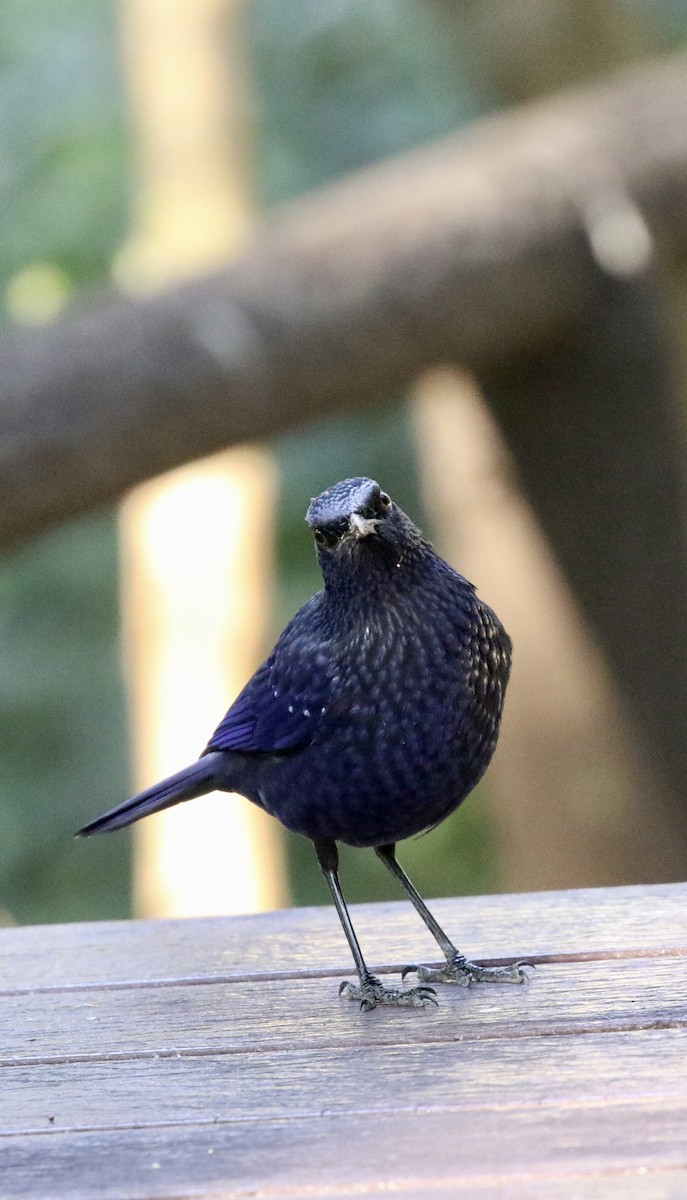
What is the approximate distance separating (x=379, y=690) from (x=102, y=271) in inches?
258

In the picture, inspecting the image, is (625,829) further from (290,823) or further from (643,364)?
(290,823)

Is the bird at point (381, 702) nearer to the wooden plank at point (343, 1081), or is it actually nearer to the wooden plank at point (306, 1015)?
the wooden plank at point (306, 1015)

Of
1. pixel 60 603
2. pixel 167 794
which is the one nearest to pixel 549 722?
pixel 167 794

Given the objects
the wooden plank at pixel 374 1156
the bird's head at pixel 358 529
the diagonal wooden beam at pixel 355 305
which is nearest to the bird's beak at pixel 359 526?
the bird's head at pixel 358 529

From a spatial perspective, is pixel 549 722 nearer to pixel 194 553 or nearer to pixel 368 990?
pixel 194 553

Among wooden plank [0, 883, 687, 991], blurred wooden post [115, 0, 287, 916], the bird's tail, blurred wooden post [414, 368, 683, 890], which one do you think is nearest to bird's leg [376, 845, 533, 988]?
wooden plank [0, 883, 687, 991]

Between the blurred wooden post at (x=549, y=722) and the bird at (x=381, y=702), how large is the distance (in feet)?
9.49

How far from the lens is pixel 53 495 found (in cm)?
464

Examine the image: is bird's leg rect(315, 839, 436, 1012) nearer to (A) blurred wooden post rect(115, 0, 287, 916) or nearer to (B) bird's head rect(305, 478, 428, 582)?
(B) bird's head rect(305, 478, 428, 582)

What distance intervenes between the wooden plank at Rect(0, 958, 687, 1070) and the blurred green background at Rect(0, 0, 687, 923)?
6355mm

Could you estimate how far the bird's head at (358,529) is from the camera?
2.68 metres

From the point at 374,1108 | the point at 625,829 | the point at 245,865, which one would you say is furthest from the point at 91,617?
the point at 374,1108

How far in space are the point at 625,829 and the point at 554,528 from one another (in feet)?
3.86

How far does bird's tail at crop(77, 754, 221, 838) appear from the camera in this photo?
10.4ft
